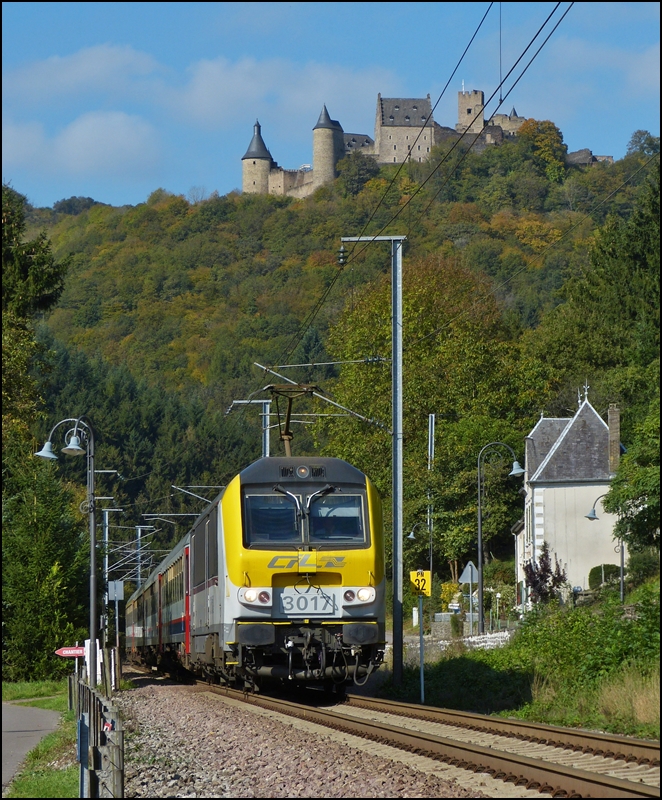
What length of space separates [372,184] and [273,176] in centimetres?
4683

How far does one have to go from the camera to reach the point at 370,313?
205 feet

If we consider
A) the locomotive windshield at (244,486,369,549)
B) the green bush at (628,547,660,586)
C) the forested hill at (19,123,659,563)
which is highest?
the forested hill at (19,123,659,563)

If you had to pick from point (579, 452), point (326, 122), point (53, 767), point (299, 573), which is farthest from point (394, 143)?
point (53, 767)

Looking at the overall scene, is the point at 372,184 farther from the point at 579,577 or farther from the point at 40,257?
the point at 40,257

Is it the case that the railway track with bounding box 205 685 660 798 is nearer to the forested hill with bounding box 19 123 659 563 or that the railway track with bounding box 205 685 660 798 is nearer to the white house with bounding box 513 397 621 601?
the forested hill with bounding box 19 123 659 563

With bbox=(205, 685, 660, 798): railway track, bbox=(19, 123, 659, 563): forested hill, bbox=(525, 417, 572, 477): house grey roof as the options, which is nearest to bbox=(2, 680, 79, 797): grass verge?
bbox=(205, 685, 660, 798): railway track

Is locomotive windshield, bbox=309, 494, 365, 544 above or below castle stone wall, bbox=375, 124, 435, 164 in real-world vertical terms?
below

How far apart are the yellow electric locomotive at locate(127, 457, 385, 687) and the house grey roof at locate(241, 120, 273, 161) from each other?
7165 inches

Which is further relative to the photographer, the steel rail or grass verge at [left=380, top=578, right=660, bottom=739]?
grass verge at [left=380, top=578, right=660, bottom=739]

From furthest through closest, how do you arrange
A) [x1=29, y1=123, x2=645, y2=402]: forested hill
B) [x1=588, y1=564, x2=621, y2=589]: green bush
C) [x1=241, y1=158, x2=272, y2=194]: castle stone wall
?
[x1=241, y1=158, x2=272, y2=194]: castle stone wall < [x1=29, y1=123, x2=645, y2=402]: forested hill < [x1=588, y1=564, x2=621, y2=589]: green bush

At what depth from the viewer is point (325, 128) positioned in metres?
190

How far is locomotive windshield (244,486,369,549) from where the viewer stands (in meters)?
17.5

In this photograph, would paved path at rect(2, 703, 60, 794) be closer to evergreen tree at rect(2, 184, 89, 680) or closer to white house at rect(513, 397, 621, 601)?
evergreen tree at rect(2, 184, 89, 680)

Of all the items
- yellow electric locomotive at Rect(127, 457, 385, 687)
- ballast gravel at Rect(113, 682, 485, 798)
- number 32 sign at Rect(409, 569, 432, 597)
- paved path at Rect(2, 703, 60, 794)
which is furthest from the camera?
number 32 sign at Rect(409, 569, 432, 597)
